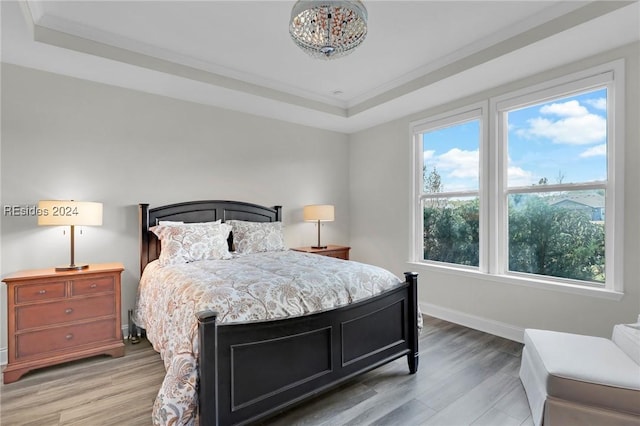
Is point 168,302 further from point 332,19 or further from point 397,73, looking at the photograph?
point 397,73

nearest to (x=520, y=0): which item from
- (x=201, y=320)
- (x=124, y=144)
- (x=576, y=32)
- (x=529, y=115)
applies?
(x=576, y=32)

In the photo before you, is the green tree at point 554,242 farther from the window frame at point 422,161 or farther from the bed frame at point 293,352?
the bed frame at point 293,352

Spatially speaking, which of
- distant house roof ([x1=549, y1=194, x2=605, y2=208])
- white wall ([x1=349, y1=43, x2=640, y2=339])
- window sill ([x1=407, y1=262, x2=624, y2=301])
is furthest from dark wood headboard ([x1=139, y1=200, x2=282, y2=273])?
distant house roof ([x1=549, y1=194, x2=605, y2=208])

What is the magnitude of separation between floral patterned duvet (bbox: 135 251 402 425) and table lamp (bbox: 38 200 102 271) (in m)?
0.67

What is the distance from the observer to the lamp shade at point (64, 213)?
8.47ft

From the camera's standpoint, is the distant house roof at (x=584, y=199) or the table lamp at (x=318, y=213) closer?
the distant house roof at (x=584, y=199)

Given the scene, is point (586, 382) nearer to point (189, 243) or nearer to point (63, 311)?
point (189, 243)

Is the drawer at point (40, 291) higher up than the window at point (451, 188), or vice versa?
the window at point (451, 188)

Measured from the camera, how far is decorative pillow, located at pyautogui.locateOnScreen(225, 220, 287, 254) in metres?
3.54

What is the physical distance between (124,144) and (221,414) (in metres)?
2.85

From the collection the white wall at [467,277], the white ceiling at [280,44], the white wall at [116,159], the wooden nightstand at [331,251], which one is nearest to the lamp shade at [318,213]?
the white wall at [116,159]

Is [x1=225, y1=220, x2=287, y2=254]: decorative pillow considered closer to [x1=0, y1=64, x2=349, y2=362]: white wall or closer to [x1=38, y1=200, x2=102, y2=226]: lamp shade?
[x1=0, y1=64, x2=349, y2=362]: white wall

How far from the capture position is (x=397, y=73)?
11.2ft

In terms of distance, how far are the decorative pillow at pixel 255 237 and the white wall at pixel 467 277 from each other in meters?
1.61
